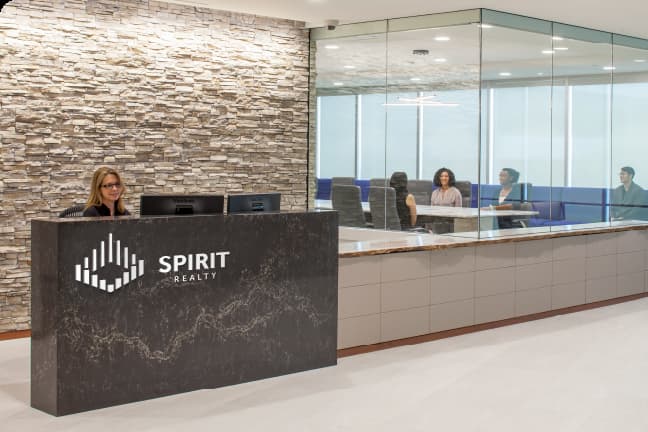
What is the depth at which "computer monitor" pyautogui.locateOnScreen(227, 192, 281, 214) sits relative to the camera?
6118mm

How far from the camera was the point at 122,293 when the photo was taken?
5438 millimetres

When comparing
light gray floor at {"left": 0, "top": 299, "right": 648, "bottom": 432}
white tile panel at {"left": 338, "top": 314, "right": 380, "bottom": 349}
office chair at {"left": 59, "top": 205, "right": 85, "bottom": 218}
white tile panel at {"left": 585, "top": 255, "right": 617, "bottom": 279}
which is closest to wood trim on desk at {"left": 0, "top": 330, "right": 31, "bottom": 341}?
light gray floor at {"left": 0, "top": 299, "right": 648, "bottom": 432}

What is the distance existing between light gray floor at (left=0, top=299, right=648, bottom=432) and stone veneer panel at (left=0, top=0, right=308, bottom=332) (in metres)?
1.37

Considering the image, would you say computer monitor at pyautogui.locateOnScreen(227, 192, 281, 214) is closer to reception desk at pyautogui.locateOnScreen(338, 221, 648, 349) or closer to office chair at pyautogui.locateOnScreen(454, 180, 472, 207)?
reception desk at pyautogui.locateOnScreen(338, 221, 648, 349)

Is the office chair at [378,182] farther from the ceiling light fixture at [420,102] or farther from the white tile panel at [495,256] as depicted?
the white tile panel at [495,256]

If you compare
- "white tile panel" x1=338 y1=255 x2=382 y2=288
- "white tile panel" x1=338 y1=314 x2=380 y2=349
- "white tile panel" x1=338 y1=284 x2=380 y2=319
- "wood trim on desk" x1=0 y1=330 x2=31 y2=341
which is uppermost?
"white tile panel" x1=338 y1=255 x2=382 y2=288

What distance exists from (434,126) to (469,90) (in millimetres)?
482

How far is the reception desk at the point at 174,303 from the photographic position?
5.25 meters

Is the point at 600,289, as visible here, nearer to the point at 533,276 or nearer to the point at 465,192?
the point at 533,276

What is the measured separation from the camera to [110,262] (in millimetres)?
5352

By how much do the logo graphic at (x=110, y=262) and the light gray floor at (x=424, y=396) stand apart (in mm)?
749

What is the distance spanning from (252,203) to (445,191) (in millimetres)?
2601

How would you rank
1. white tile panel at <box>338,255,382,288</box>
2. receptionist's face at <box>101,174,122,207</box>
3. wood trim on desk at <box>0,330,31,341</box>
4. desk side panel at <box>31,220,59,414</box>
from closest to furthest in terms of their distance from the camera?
desk side panel at <box>31,220,59,414</box>, receptionist's face at <box>101,174,122,207</box>, white tile panel at <box>338,255,382,288</box>, wood trim on desk at <box>0,330,31,341</box>

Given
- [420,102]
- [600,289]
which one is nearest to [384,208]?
[420,102]
